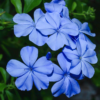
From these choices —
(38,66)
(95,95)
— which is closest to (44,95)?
(38,66)

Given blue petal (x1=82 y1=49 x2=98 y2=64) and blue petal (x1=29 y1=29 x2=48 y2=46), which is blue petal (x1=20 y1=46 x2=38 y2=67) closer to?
blue petal (x1=29 y1=29 x2=48 y2=46)

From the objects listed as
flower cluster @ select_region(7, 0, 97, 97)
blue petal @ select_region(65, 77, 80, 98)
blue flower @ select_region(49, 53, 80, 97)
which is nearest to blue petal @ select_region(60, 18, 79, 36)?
flower cluster @ select_region(7, 0, 97, 97)

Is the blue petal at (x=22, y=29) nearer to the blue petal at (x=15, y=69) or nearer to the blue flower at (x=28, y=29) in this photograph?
the blue flower at (x=28, y=29)

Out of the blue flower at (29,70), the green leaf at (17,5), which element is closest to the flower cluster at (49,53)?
the blue flower at (29,70)

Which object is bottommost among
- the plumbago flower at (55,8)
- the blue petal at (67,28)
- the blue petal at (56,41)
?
the blue petal at (56,41)

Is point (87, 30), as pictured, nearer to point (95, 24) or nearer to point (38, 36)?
point (38, 36)

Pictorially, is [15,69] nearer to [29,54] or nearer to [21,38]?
[29,54]
